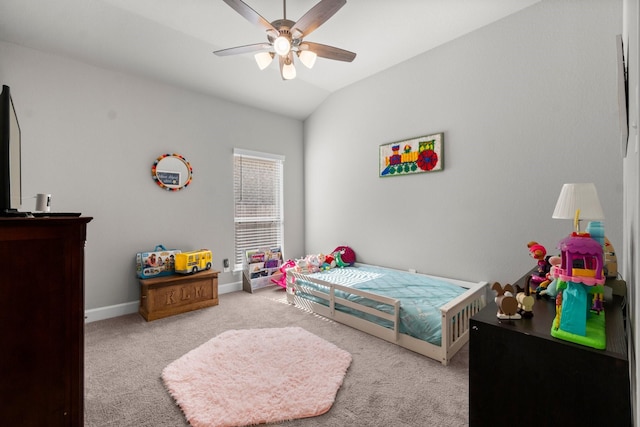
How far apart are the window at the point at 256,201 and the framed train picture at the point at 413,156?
5.51 feet

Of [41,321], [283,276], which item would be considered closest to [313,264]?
[283,276]

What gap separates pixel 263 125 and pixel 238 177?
89 cm

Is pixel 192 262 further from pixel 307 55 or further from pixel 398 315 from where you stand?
pixel 307 55

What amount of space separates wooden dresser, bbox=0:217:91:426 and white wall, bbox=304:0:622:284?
9.82 ft

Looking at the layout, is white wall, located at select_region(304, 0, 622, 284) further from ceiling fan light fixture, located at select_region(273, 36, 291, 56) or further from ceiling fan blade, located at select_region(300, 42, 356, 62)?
ceiling fan light fixture, located at select_region(273, 36, 291, 56)

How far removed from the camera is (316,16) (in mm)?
1776

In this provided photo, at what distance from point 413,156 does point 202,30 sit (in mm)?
2551

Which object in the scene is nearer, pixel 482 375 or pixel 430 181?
pixel 482 375

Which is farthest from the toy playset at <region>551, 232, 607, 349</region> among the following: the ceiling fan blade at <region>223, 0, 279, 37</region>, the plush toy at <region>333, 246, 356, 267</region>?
the plush toy at <region>333, 246, 356, 267</region>

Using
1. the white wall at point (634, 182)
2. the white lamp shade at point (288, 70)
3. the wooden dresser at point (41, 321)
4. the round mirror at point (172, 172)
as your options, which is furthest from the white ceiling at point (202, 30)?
the wooden dresser at point (41, 321)

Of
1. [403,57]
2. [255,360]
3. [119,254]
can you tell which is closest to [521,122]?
[403,57]

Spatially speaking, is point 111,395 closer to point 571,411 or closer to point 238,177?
point 571,411

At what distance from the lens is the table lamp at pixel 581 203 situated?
1300mm

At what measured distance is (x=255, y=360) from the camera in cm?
211
